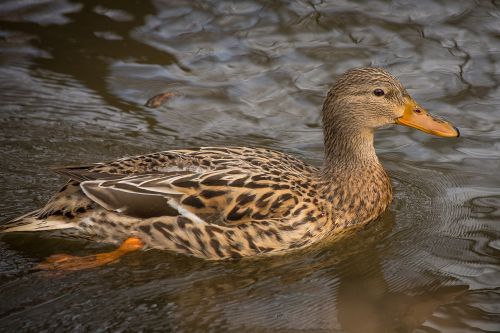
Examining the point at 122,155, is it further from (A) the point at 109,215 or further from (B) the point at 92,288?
(B) the point at 92,288

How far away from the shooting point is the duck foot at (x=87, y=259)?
6.44 meters

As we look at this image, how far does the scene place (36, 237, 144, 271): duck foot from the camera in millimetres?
6441

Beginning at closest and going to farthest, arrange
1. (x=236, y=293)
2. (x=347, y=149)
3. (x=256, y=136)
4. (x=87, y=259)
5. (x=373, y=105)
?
(x=236, y=293)
(x=87, y=259)
(x=373, y=105)
(x=347, y=149)
(x=256, y=136)

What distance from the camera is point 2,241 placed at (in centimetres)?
684

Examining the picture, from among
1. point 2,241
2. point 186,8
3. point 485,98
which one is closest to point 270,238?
point 2,241

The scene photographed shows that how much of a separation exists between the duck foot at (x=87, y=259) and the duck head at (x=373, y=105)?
203 cm

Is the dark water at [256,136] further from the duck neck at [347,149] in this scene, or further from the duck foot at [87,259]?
the duck neck at [347,149]

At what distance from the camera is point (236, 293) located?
618cm

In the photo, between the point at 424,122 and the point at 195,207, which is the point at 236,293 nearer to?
the point at 195,207

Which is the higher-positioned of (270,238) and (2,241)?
(270,238)

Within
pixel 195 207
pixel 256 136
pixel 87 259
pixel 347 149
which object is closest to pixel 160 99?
pixel 256 136

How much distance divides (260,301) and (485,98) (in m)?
4.07

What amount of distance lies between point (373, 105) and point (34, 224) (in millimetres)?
2981

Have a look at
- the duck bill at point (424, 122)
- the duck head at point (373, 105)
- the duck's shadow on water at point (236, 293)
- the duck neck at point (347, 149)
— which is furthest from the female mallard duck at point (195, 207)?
the duck bill at point (424, 122)
